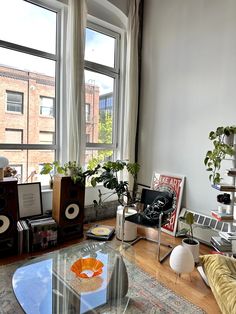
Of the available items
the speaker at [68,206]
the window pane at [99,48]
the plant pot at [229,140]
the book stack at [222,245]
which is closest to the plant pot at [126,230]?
the speaker at [68,206]

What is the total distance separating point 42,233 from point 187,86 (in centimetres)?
263

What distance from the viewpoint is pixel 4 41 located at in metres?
2.70

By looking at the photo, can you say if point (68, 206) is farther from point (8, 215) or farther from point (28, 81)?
point (28, 81)

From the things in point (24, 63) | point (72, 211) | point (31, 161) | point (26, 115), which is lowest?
point (72, 211)

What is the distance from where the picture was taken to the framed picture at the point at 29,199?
281 centimetres

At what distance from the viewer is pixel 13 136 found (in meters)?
2.85

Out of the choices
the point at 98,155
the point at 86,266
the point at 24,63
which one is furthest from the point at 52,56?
the point at 86,266

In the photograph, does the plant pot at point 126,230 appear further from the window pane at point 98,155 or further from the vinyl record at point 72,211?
the window pane at point 98,155

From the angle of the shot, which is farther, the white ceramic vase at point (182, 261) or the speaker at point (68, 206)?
the speaker at point (68, 206)

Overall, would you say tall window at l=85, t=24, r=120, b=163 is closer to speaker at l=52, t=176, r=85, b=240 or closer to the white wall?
the white wall

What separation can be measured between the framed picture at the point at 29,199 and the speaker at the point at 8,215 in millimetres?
426

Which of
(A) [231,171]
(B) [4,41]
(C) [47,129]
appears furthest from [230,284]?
(B) [4,41]

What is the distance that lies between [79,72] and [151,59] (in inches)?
49.6

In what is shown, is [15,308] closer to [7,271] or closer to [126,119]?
[7,271]
